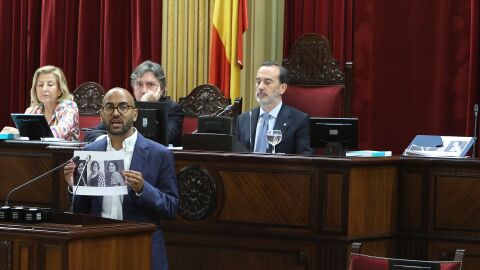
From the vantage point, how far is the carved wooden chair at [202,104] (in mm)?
7254

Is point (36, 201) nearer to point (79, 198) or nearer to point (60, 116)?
point (60, 116)

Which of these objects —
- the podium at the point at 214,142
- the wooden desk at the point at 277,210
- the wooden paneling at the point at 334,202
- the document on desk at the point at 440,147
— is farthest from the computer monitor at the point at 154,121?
the document on desk at the point at 440,147

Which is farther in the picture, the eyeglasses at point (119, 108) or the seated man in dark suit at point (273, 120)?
the seated man in dark suit at point (273, 120)

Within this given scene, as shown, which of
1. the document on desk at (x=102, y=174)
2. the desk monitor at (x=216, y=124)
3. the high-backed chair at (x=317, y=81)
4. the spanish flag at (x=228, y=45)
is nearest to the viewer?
the document on desk at (x=102, y=174)

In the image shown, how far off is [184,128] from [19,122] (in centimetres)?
122

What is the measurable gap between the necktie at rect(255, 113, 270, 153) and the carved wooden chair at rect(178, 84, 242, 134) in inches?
16.4

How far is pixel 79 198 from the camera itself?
455 cm

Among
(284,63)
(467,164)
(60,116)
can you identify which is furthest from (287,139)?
(60,116)

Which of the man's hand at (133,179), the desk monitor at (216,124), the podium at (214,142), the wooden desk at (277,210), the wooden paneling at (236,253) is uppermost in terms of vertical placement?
the desk monitor at (216,124)

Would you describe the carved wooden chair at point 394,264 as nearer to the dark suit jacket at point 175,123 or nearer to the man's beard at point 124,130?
the man's beard at point 124,130

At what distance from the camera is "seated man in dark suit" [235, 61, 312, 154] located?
21.7 ft

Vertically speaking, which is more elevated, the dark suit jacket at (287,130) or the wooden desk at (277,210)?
the dark suit jacket at (287,130)

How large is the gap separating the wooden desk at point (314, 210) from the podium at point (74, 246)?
1.84 meters

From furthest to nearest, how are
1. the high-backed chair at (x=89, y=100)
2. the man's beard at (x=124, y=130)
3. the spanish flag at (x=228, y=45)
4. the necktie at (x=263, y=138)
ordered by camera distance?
the spanish flag at (x=228, y=45)
the high-backed chair at (x=89, y=100)
the necktie at (x=263, y=138)
the man's beard at (x=124, y=130)
